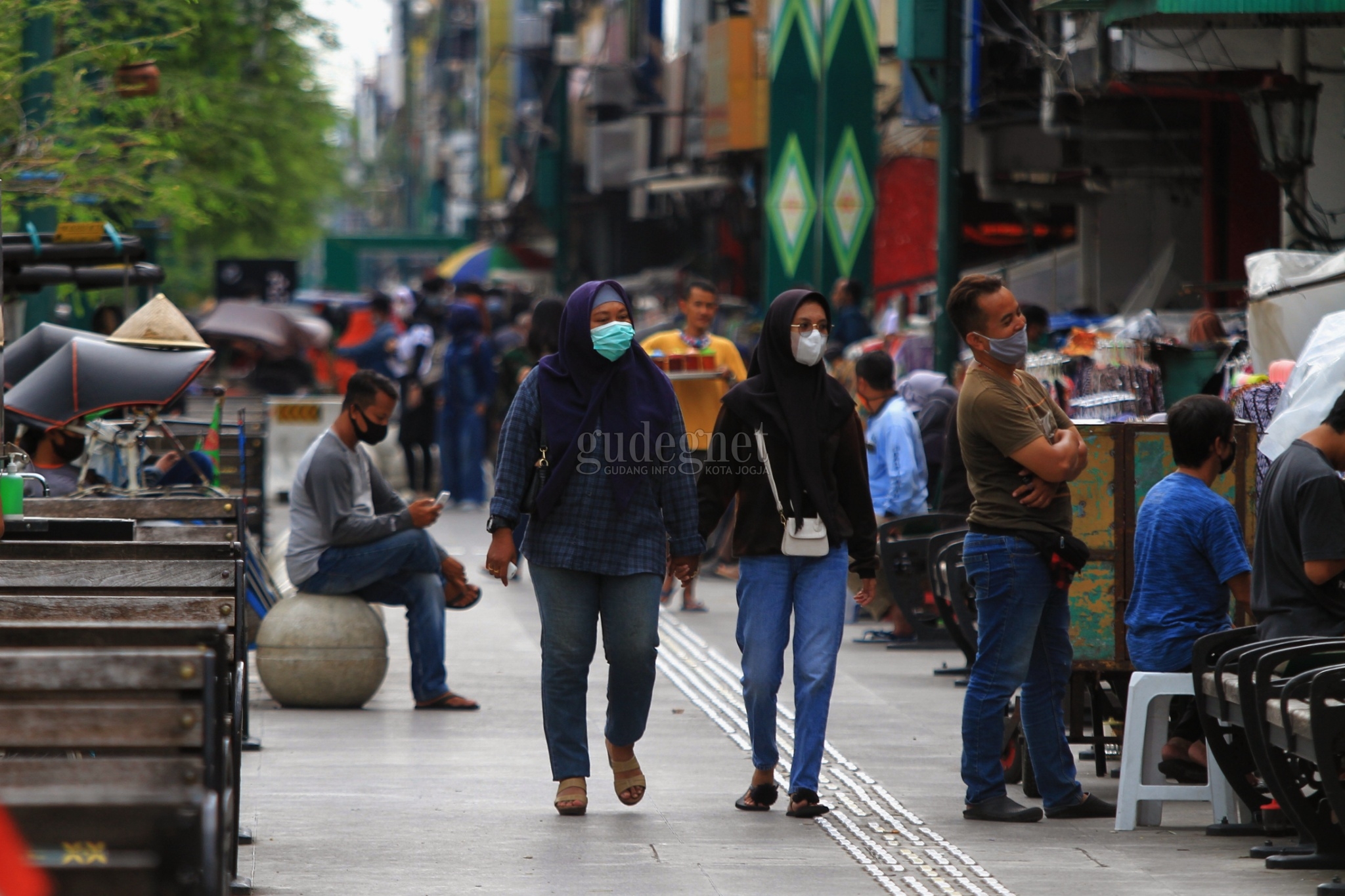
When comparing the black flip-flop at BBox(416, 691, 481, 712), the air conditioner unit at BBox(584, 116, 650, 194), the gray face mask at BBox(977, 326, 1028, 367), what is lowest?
the black flip-flop at BBox(416, 691, 481, 712)

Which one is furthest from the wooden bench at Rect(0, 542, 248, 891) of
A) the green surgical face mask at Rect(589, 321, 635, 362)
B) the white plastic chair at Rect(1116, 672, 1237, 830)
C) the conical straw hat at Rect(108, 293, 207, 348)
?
the conical straw hat at Rect(108, 293, 207, 348)

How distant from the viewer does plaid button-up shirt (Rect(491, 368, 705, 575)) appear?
287 inches

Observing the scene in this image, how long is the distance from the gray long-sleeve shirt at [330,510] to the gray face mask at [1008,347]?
3768mm

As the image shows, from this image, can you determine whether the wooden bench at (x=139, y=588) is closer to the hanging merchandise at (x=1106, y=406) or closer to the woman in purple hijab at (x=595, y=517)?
the woman in purple hijab at (x=595, y=517)

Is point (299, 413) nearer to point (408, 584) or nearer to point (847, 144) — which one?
point (847, 144)

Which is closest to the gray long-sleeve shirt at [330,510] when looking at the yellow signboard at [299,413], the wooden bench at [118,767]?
the wooden bench at [118,767]

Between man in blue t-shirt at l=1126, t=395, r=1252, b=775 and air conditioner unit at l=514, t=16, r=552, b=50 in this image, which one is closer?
man in blue t-shirt at l=1126, t=395, r=1252, b=775

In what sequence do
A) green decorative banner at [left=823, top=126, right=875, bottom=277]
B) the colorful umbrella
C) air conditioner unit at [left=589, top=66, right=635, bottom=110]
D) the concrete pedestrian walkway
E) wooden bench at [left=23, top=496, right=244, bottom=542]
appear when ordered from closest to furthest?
the concrete pedestrian walkway, wooden bench at [left=23, top=496, right=244, bottom=542], green decorative banner at [left=823, top=126, right=875, bottom=277], air conditioner unit at [left=589, top=66, right=635, bottom=110], the colorful umbrella

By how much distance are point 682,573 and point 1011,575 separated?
1197 mm

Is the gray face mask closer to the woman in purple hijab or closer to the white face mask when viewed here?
the white face mask

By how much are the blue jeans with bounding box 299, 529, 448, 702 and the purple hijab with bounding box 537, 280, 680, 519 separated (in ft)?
9.11

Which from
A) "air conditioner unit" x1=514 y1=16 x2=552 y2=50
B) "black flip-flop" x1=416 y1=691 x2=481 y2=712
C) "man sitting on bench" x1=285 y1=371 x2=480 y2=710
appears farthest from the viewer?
"air conditioner unit" x1=514 y1=16 x2=552 y2=50

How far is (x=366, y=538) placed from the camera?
393 inches

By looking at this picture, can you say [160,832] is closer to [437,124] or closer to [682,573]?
[682,573]
